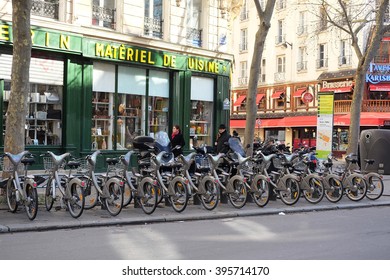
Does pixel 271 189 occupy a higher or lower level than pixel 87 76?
lower

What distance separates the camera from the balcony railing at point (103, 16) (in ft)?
61.2

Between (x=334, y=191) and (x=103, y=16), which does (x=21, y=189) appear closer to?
(x=334, y=191)

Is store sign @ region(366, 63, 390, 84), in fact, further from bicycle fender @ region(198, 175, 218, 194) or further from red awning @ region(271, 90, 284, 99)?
bicycle fender @ region(198, 175, 218, 194)

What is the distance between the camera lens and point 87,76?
59.5ft

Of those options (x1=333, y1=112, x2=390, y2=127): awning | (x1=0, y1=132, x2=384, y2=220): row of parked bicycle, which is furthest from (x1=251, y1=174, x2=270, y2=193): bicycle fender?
(x1=333, y1=112, x2=390, y2=127): awning

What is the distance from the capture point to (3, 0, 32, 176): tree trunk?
35.2 ft

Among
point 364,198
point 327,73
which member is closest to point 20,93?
point 364,198

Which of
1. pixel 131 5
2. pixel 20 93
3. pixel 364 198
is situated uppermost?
pixel 131 5

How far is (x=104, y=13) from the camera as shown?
18.9 meters

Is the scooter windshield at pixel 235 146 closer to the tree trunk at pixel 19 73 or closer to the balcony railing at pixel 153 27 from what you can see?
the tree trunk at pixel 19 73

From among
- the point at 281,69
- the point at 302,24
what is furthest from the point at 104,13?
the point at 281,69

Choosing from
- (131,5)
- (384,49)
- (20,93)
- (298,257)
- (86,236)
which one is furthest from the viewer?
(384,49)
